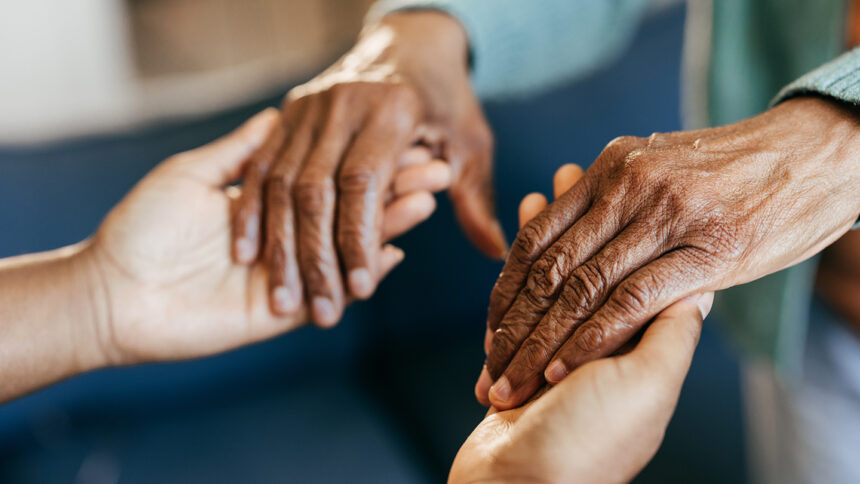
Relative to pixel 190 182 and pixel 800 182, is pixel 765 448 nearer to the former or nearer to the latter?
pixel 800 182

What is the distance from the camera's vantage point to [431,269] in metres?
1.16

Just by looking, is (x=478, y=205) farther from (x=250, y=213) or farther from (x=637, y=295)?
(x=637, y=295)

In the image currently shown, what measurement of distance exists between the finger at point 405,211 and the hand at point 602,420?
1.07ft

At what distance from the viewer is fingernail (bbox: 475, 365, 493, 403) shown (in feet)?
1.56

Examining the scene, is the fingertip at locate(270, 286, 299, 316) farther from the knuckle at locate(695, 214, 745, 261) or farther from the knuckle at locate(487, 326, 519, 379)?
the knuckle at locate(695, 214, 745, 261)

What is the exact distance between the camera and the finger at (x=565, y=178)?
498 millimetres

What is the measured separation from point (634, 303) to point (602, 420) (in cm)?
8

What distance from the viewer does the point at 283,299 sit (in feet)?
2.11

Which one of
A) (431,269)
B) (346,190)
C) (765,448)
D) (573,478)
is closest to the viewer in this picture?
(573,478)

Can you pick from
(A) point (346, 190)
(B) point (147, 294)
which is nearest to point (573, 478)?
(A) point (346, 190)

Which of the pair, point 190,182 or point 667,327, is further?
point 190,182

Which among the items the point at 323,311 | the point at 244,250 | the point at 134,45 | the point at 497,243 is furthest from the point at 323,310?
the point at 134,45

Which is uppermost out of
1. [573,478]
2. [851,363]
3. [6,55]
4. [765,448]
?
[6,55]

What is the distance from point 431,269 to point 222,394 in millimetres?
457
